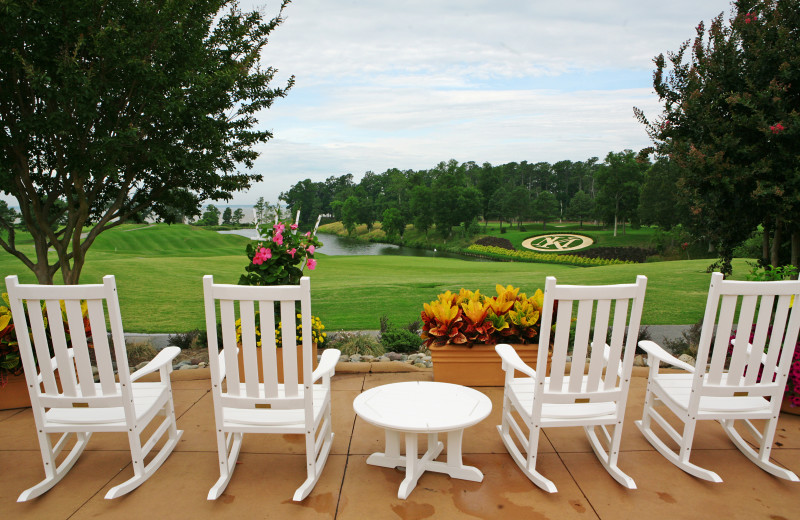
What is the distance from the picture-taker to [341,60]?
395 inches

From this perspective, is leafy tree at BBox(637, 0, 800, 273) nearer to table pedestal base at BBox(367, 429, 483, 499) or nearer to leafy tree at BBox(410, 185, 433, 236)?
table pedestal base at BBox(367, 429, 483, 499)

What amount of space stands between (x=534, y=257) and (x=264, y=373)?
3573 centimetres

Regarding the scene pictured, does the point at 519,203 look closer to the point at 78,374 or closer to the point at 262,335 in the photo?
the point at 262,335

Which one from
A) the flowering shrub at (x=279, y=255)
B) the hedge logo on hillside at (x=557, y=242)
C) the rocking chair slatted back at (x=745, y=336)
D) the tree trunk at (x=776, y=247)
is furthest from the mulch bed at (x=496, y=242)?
the rocking chair slatted back at (x=745, y=336)

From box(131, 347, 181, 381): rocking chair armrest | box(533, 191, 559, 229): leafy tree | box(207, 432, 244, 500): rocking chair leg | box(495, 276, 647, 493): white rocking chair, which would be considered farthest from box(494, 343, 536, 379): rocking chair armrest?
box(533, 191, 559, 229): leafy tree

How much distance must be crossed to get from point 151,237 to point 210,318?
1306 inches

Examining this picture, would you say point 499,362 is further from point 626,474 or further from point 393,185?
point 393,185

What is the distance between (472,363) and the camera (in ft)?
13.3

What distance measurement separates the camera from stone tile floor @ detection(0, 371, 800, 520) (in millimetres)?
2322

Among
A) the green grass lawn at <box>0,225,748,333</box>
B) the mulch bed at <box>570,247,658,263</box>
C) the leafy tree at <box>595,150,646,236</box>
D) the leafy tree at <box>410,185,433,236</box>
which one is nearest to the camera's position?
the green grass lawn at <box>0,225,748,333</box>

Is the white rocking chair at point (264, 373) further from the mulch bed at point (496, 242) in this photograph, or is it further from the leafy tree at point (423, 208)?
the leafy tree at point (423, 208)

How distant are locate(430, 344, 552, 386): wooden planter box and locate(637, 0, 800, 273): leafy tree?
361cm

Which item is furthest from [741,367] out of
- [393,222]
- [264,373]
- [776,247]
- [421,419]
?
[393,222]

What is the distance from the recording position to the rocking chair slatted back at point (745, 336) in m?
2.41
